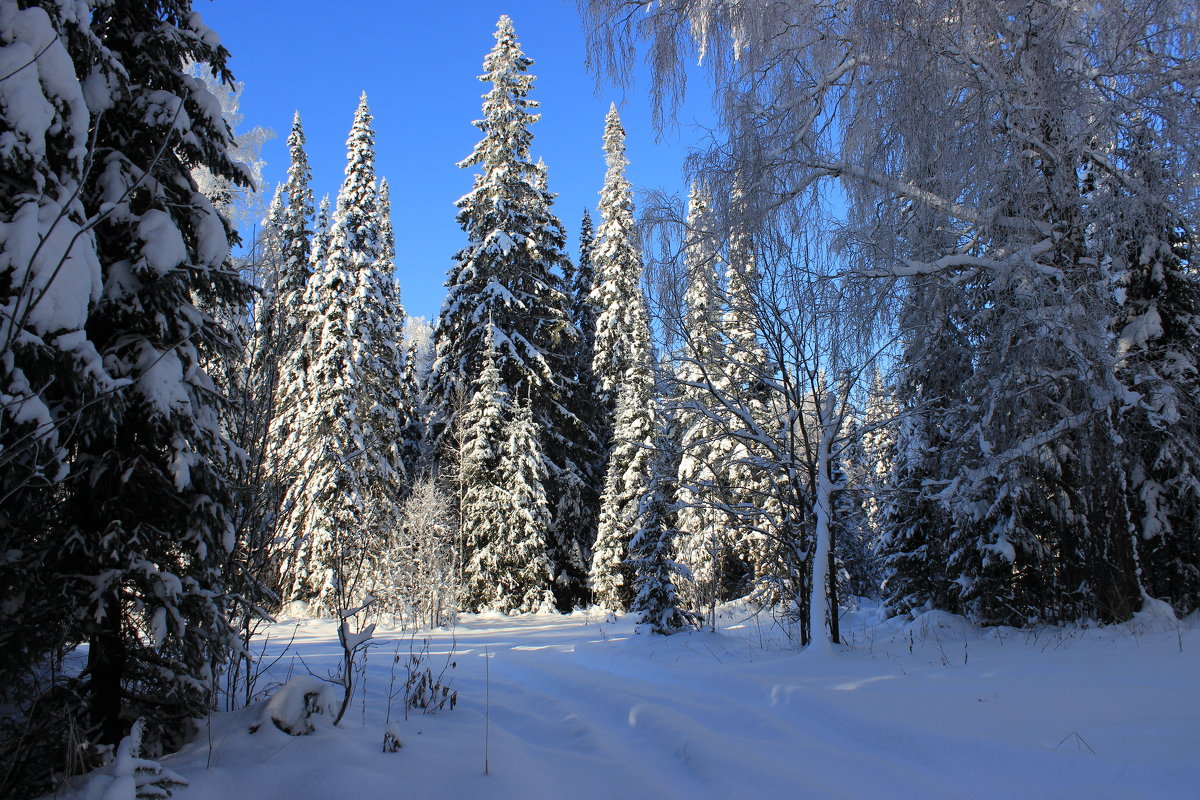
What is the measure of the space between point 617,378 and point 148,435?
63.0 feet

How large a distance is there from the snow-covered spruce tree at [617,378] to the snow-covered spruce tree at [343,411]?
6674 millimetres

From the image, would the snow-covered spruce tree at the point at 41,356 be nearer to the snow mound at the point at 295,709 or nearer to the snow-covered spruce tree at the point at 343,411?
the snow mound at the point at 295,709

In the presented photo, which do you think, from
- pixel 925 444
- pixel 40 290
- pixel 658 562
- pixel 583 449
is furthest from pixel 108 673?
pixel 583 449

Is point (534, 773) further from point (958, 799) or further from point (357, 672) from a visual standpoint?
point (357, 672)

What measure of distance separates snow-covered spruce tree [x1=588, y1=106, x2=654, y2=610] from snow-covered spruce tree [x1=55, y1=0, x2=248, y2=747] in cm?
1482

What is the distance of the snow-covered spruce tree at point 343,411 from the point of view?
55.0 ft

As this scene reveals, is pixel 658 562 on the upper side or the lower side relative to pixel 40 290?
lower

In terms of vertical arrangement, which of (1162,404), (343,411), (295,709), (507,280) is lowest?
(295,709)

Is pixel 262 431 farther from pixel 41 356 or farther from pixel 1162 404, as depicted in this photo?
pixel 1162 404

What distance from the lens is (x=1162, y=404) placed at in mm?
7059

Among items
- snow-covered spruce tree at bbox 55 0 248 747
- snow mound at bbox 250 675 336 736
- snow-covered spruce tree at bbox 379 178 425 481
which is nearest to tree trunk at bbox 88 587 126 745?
snow-covered spruce tree at bbox 55 0 248 747

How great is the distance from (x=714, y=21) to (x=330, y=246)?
543 inches

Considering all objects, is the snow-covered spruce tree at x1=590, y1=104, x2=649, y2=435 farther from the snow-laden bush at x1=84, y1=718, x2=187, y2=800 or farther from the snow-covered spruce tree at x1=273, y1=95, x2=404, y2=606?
the snow-laden bush at x1=84, y1=718, x2=187, y2=800

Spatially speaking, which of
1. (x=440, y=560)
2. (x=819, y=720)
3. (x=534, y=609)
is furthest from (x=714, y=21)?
(x=534, y=609)
